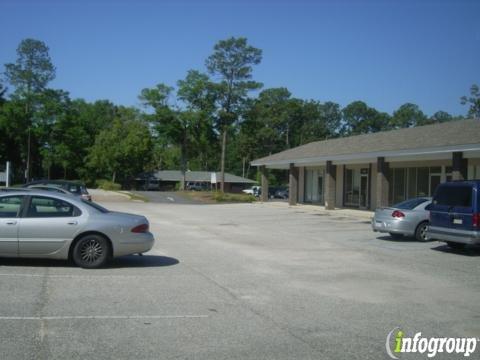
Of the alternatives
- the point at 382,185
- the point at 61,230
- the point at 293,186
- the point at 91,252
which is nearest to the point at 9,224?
the point at 61,230

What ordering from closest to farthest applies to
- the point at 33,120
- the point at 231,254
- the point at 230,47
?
the point at 231,254 → the point at 230,47 → the point at 33,120

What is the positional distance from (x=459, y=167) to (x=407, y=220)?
30.1ft

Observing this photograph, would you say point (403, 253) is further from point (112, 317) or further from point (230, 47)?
point (230, 47)

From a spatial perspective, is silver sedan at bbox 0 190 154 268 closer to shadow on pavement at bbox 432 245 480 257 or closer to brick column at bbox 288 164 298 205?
shadow on pavement at bbox 432 245 480 257

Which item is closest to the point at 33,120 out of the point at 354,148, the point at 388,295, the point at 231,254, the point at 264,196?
the point at 264,196

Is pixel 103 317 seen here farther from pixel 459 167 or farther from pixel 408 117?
pixel 408 117

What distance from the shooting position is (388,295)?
8.83 meters

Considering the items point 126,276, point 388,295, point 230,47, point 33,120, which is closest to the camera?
point 388,295

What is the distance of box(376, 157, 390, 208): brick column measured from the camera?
28.7m

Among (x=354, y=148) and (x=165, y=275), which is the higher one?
(x=354, y=148)

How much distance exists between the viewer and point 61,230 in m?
10.0

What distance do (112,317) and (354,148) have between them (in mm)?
28023

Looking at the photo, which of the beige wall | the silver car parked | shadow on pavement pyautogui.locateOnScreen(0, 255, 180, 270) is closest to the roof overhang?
the beige wall

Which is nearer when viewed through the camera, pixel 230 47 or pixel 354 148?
pixel 354 148
